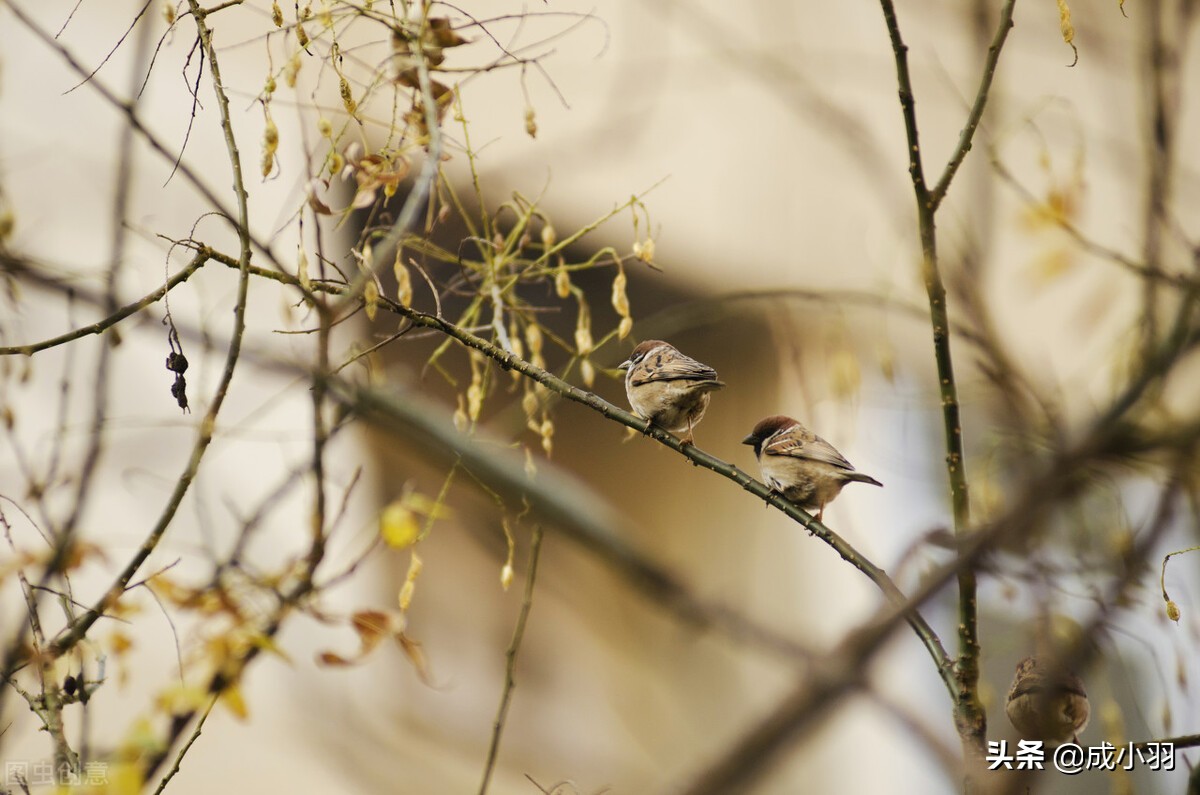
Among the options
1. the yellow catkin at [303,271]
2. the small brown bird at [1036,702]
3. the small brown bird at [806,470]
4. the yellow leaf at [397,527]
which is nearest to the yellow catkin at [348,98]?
the yellow catkin at [303,271]

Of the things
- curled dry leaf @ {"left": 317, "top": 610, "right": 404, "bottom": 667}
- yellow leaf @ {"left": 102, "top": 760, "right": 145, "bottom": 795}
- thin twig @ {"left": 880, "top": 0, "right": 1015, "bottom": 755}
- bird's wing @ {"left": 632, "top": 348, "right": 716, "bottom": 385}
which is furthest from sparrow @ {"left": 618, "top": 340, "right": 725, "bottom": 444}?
yellow leaf @ {"left": 102, "top": 760, "right": 145, "bottom": 795}

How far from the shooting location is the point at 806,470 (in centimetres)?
199

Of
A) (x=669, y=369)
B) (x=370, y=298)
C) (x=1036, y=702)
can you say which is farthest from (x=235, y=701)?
(x=1036, y=702)

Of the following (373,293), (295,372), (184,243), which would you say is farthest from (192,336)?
(373,293)

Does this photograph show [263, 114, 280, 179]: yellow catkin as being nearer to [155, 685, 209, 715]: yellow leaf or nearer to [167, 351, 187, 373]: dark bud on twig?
[167, 351, 187, 373]: dark bud on twig

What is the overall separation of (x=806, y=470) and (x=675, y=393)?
28 centimetres

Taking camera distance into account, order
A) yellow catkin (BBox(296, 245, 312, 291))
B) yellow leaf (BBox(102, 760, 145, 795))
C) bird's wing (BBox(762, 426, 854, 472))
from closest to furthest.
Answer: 1. yellow leaf (BBox(102, 760, 145, 795))
2. yellow catkin (BBox(296, 245, 312, 291))
3. bird's wing (BBox(762, 426, 854, 472))

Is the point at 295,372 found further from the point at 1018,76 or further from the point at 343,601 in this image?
the point at 1018,76

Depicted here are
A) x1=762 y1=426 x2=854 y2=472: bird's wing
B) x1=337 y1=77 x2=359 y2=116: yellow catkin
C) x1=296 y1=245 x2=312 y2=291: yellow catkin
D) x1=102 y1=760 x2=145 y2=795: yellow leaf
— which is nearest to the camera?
x1=102 y1=760 x2=145 y2=795: yellow leaf

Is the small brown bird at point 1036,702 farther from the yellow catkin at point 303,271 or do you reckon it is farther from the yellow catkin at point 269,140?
the yellow catkin at point 269,140

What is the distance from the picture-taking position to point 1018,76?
16.2ft

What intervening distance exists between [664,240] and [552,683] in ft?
7.00

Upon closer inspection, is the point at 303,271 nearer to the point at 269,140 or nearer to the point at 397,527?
the point at 269,140

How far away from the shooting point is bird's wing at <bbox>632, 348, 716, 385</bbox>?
1989mm
